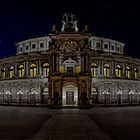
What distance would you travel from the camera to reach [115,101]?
74.3 metres

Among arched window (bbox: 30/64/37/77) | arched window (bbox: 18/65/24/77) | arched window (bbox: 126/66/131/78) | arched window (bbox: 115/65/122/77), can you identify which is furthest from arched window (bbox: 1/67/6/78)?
arched window (bbox: 126/66/131/78)

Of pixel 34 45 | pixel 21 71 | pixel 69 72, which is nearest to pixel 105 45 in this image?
pixel 34 45

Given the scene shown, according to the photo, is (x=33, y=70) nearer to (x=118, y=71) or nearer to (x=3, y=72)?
(x=3, y=72)

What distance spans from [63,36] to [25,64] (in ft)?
56.0

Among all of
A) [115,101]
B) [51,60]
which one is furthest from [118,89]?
[51,60]

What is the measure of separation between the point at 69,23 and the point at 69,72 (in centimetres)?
1192

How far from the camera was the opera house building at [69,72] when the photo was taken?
63.6m

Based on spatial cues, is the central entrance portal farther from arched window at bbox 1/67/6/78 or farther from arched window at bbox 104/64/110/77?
arched window at bbox 1/67/6/78

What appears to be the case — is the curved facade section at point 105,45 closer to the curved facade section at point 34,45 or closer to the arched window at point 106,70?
the arched window at point 106,70

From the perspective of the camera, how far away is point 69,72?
64875mm

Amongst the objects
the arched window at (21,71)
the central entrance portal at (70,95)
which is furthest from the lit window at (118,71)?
the arched window at (21,71)

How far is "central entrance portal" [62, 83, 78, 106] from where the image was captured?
6556cm

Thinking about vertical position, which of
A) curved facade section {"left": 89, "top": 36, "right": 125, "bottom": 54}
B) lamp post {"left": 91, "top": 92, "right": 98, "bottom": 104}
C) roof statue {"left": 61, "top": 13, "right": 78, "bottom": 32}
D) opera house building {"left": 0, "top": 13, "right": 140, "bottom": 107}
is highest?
roof statue {"left": 61, "top": 13, "right": 78, "bottom": 32}

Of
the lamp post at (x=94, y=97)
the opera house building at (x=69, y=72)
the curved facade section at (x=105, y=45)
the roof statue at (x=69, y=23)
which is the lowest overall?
the lamp post at (x=94, y=97)
